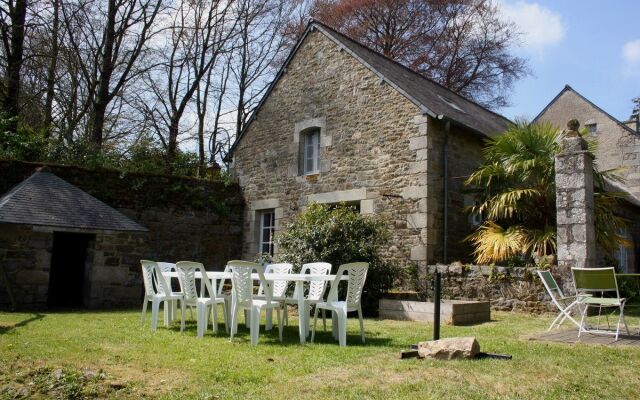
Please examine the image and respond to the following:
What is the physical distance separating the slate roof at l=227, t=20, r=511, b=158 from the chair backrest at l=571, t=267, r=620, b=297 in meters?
5.18

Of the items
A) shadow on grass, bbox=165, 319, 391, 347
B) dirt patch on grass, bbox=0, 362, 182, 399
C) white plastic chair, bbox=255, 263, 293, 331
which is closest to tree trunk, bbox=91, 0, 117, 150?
white plastic chair, bbox=255, 263, 293, 331

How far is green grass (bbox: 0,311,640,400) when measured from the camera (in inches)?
154

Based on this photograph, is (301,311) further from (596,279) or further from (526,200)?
(526,200)

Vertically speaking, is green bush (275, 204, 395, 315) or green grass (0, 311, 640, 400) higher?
green bush (275, 204, 395, 315)

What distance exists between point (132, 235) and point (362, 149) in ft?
16.8

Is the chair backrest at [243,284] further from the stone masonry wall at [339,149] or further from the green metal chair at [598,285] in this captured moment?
the stone masonry wall at [339,149]

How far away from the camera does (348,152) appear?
12.4 meters

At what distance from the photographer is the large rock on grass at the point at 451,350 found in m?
4.93

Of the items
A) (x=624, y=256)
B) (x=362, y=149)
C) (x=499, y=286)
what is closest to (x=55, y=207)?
(x=362, y=149)

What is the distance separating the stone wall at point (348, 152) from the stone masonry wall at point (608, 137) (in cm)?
753

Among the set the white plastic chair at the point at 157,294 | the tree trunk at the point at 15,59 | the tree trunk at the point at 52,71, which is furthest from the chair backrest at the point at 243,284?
the tree trunk at the point at 15,59

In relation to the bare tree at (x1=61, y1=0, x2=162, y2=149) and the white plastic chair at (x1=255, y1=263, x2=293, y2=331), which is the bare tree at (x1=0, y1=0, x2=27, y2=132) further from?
the white plastic chair at (x1=255, y1=263, x2=293, y2=331)

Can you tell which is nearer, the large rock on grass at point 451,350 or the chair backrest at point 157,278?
the large rock on grass at point 451,350

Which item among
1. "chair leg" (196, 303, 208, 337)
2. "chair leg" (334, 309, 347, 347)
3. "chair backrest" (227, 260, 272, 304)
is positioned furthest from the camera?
"chair leg" (196, 303, 208, 337)
